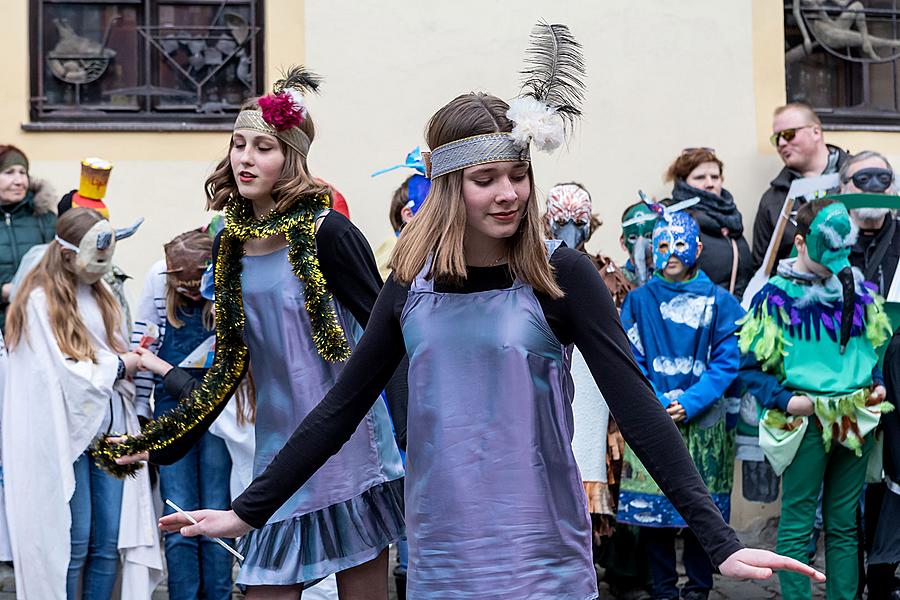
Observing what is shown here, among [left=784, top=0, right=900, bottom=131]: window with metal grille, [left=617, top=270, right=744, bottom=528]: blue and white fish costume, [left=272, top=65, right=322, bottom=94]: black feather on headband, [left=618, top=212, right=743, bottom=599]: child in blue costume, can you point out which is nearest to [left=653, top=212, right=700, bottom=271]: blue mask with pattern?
[left=618, top=212, right=743, bottom=599]: child in blue costume

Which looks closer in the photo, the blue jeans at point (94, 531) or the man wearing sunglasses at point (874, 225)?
the blue jeans at point (94, 531)

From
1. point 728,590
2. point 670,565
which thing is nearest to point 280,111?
point 670,565

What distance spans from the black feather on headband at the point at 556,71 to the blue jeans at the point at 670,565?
3554mm

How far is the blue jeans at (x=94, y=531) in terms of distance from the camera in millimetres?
6156

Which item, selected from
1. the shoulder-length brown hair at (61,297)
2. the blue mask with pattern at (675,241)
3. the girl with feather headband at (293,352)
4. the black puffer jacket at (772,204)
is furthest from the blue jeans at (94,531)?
the black puffer jacket at (772,204)

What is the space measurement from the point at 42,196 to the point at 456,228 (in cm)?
506

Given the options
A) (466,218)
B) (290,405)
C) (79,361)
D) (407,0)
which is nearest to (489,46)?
(407,0)

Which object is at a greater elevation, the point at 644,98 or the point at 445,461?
the point at 644,98

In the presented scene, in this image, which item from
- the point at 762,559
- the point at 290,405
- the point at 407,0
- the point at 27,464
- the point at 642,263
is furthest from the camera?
the point at 407,0

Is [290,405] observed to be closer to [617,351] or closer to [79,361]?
[617,351]

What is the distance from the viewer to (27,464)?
613 centimetres

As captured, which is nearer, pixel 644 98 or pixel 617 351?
pixel 617 351

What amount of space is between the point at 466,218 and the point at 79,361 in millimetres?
3302

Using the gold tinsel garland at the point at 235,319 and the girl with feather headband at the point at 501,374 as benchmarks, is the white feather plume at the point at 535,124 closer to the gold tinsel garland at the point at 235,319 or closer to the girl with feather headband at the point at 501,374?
the girl with feather headband at the point at 501,374
